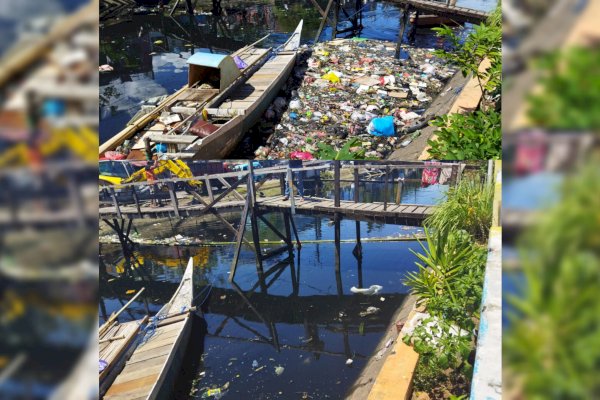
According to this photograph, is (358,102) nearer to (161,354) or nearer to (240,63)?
(240,63)

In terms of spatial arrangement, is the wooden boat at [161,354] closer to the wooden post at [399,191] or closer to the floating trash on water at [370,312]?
the floating trash on water at [370,312]

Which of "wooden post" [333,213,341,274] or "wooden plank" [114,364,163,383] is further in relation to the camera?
"wooden post" [333,213,341,274]

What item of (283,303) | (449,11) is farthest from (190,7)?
(283,303)

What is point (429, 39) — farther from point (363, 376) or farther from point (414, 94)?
point (363, 376)

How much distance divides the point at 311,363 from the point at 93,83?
2.03 m

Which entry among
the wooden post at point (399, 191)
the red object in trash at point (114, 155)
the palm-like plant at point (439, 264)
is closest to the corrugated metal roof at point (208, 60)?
the red object in trash at point (114, 155)

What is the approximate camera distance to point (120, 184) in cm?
283

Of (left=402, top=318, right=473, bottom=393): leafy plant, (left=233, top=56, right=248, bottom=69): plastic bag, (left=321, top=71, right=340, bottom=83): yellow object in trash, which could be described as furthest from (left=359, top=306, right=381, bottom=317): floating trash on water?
(left=233, top=56, right=248, bottom=69): plastic bag

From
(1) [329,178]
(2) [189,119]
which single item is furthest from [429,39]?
(1) [329,178]

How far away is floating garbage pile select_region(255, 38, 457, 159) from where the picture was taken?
8383mm

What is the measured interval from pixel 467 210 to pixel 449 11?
9747 mm

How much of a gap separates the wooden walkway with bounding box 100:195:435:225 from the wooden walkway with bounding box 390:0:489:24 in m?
8.71

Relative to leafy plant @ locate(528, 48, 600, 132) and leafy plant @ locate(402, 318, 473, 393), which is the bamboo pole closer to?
leafy plant @ locate(402, 318, 473, 393)

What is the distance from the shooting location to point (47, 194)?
1.87ft
